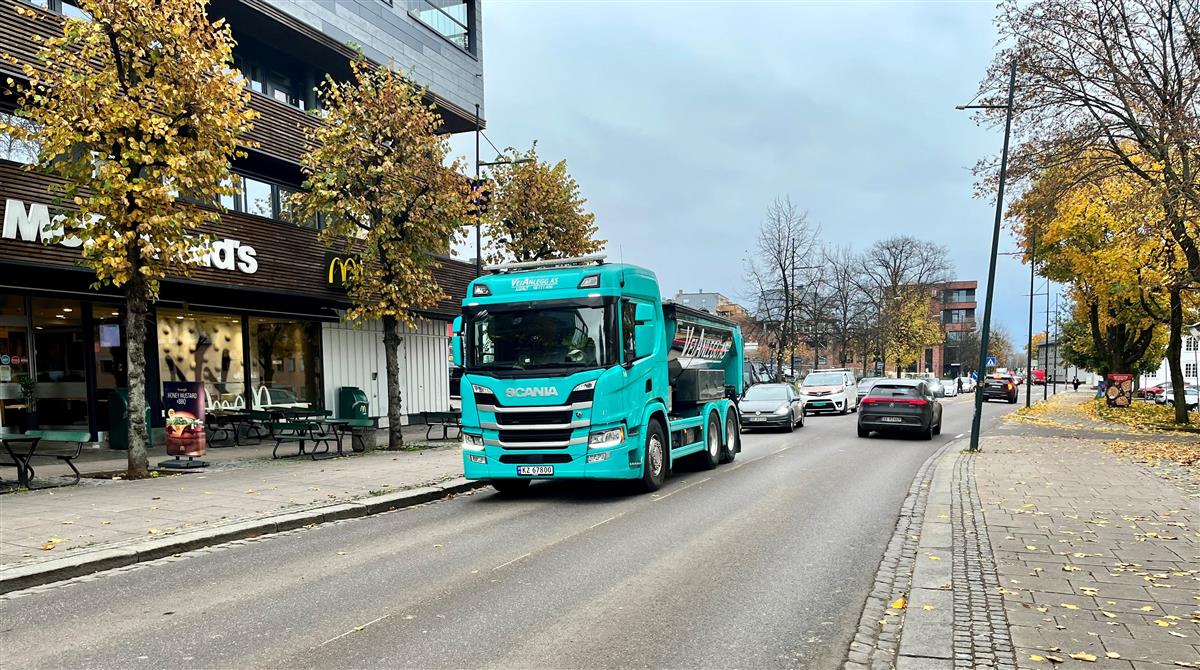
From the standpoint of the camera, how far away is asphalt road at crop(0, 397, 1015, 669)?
464 cm

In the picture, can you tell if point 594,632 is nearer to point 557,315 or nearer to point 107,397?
point 557,315

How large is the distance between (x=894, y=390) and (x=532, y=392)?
1384 centimetres

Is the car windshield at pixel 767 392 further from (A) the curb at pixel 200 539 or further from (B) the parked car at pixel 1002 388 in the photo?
(B) the parked car at pixel 1002 388

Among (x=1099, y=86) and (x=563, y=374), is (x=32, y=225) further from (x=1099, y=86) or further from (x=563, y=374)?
(x=1099, y=86)

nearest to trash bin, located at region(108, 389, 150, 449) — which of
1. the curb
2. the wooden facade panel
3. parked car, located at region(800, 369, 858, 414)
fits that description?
the wooden facade panel

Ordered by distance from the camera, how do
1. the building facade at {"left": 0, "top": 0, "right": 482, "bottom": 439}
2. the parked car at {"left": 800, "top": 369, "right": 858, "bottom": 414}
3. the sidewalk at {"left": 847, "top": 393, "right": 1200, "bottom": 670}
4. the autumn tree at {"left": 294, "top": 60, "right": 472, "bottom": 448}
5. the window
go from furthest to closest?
1. the parked car at {"left": 800, "top": 369, "right": 858, "bottom": 414}
2. the window
3. the autumn tree at {"left": 294, "top": 60, "right": 472, "bottom": 448}
4. the building facade at {"left": 0, "top": 0, "right": 482, "bottom": 439}
5. the sidewalk at {"left": 847, "top": 393, "right": 1200, "bottom": 670}

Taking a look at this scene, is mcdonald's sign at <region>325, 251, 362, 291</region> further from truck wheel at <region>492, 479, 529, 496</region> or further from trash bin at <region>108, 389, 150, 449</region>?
truck wheel at <region>492, 479, 529, 496</region>

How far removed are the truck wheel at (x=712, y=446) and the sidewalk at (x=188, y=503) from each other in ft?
13.9

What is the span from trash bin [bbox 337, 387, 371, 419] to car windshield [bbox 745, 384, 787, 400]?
1123 cm

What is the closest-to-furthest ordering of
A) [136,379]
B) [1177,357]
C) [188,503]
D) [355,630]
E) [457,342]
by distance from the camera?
[355,630], [188,503], [457,342], [136,379], [1177,357]

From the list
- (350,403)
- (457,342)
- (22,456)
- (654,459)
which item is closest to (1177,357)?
(654,459)

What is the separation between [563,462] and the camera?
9.92m

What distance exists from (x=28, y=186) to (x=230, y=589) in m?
10.9

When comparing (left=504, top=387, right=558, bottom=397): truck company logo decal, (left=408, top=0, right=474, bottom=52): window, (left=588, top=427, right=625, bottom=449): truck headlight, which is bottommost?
(left=588, top=427, right=625, bottom=449): truck headlight
